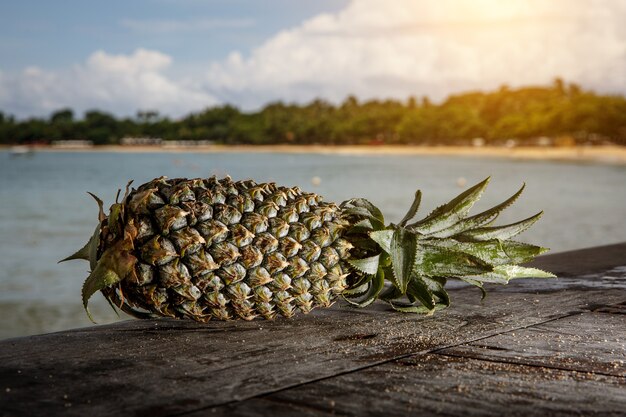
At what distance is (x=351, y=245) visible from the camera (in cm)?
352

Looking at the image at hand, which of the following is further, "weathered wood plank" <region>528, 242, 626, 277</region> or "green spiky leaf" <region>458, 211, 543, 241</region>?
"weathered wood plank" <region>528, 242, 626, 277</region>

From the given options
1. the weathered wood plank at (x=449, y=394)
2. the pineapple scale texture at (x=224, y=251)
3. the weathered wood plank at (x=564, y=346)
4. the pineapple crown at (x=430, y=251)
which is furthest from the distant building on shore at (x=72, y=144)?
the weathered wood plank at (x=449, y=394)

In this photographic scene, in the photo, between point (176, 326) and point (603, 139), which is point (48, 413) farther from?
point (603, 139)

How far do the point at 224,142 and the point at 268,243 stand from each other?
Result: 583 feet

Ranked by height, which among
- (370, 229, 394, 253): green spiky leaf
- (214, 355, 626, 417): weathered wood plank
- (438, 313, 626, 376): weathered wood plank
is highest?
(370, 229, 394, 253): green spiky leaf

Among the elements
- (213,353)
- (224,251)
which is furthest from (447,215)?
(213,353)

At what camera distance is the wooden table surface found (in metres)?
2.29

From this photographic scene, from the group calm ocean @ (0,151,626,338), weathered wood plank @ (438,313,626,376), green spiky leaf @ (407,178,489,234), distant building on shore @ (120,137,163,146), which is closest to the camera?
weathered wood plank @ (438,313,626,376)

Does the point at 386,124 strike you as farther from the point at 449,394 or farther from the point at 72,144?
the point at 449,394

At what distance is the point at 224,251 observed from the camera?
10.6ft

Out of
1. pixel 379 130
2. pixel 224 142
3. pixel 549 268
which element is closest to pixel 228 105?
pixel 224 142

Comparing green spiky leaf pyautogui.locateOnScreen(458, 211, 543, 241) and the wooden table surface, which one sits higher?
green spiky leaf pyautogui.locateOnScreen(458, 211, 543, 241)

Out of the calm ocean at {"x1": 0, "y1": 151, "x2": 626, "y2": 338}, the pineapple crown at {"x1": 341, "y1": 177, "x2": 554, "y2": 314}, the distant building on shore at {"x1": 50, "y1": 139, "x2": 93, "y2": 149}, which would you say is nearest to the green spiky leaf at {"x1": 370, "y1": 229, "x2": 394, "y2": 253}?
the pineapple crown at {"x1": 341, "y1": 177, "x2": 554, "y2": 314}

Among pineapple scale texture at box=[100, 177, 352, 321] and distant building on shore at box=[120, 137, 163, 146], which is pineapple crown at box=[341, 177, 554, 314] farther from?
distant building on shore at box=[120, 137, 163, 146]
